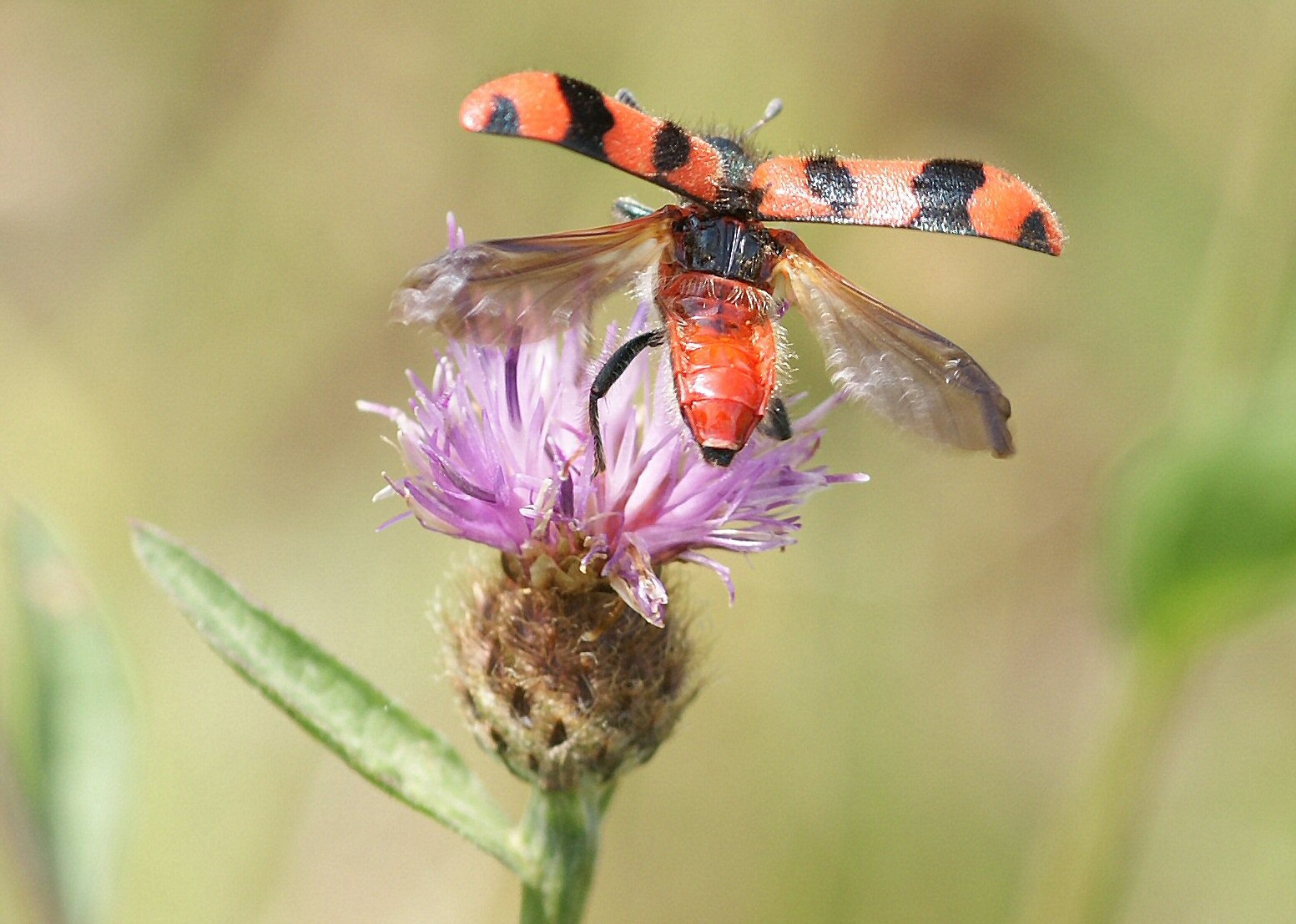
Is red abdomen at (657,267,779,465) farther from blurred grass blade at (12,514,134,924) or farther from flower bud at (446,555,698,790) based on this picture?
blurred grass blade at (12,514,134,924)

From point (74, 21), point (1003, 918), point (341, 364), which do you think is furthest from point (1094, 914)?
point (74, 21)

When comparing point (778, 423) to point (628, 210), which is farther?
point (628, 210)

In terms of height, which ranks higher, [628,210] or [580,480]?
[628,210]

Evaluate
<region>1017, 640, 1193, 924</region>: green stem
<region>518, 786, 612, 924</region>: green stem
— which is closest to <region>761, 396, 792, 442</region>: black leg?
<region>518, 786, 612, 924</region>: green stem

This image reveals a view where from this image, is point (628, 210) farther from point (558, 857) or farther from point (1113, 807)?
point (1113, 807)

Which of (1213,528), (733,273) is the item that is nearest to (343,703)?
(733,273)

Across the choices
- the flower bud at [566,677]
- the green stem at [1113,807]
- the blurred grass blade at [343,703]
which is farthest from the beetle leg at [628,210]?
the green stem at [1113,807]
